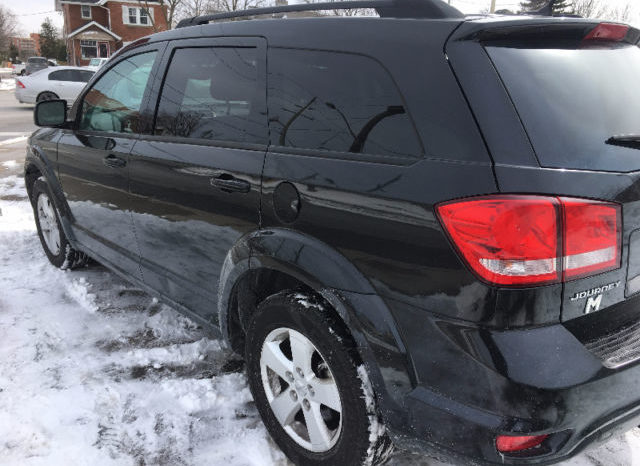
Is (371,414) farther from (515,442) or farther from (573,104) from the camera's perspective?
(573,104)

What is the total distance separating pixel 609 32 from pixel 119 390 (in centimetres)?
277

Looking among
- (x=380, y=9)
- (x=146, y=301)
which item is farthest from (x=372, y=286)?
(x=146, y=301)

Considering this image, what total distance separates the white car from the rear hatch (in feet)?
67.6

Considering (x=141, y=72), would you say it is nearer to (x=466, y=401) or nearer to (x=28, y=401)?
(x=28, y=401)

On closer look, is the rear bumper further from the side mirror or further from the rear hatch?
the side mirror

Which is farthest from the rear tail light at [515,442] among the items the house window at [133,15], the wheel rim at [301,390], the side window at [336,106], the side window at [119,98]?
the house window at [133,15]

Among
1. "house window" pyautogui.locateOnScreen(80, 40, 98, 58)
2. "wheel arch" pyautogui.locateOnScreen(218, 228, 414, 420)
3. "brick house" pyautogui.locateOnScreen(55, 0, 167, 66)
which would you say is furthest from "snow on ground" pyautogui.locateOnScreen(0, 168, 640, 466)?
"house window" pyautogui.locateOnScreen(80, 40, 98, 58)

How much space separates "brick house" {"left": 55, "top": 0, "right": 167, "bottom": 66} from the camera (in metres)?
43.4

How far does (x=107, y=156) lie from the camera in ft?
10.6

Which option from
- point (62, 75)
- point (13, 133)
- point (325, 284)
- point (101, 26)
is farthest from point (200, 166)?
point (101, 26)

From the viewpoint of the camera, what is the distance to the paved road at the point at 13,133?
8.95 m

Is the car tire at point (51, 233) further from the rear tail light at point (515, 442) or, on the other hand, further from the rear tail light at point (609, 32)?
the rear tail light at point (609, 32)

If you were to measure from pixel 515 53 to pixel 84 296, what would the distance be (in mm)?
3468

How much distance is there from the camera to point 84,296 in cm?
390
